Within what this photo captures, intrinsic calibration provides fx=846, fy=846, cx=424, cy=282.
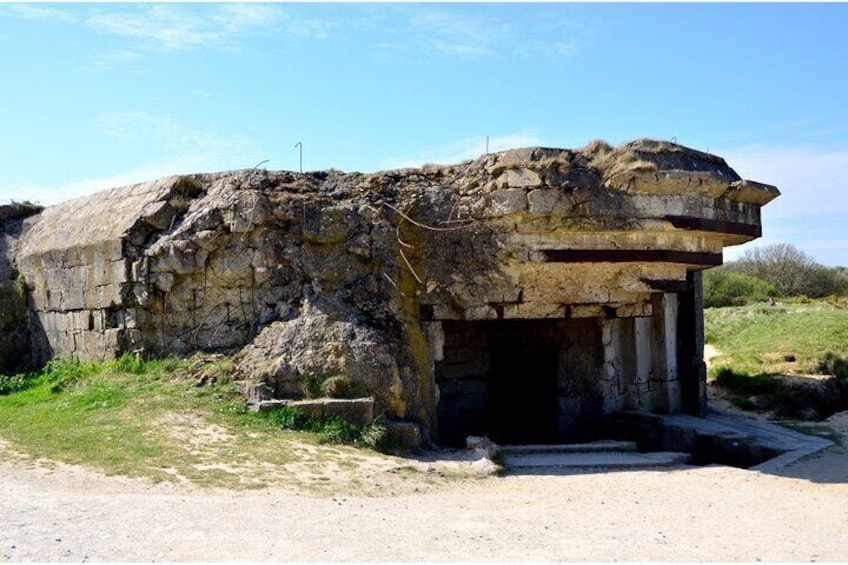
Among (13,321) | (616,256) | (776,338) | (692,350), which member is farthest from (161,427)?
(776,338)

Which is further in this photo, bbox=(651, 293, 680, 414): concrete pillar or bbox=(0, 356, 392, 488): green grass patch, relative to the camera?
bbox=(651, 293, 680, 414): concrete pillar

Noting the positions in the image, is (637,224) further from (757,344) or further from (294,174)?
(757,344)

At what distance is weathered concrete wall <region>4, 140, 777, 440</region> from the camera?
10.2 metres

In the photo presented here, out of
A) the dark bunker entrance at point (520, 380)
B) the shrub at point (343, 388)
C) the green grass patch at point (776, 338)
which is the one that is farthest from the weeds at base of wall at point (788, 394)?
the shrub at point (343, 388)

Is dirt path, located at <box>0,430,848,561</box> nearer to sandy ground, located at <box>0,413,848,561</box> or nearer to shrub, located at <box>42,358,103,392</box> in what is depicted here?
sandy ground, located at <box>0,413,848,561</box>

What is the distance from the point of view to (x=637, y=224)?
1037 centimetres

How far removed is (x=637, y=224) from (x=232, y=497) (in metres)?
5.98

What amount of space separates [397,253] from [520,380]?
441 cm

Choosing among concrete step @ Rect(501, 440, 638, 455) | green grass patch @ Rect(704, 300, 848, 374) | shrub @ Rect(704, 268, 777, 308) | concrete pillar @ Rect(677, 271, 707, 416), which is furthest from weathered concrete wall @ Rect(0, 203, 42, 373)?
shrub @ Rect(704, 268, 777, 308)

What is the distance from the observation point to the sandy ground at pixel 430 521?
17.6 feet

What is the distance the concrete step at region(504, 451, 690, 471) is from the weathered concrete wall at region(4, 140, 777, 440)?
1402mm

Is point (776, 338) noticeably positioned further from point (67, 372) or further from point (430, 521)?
point (430, 521)

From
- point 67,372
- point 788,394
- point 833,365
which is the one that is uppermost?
point 67,372

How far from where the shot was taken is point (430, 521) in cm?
632
